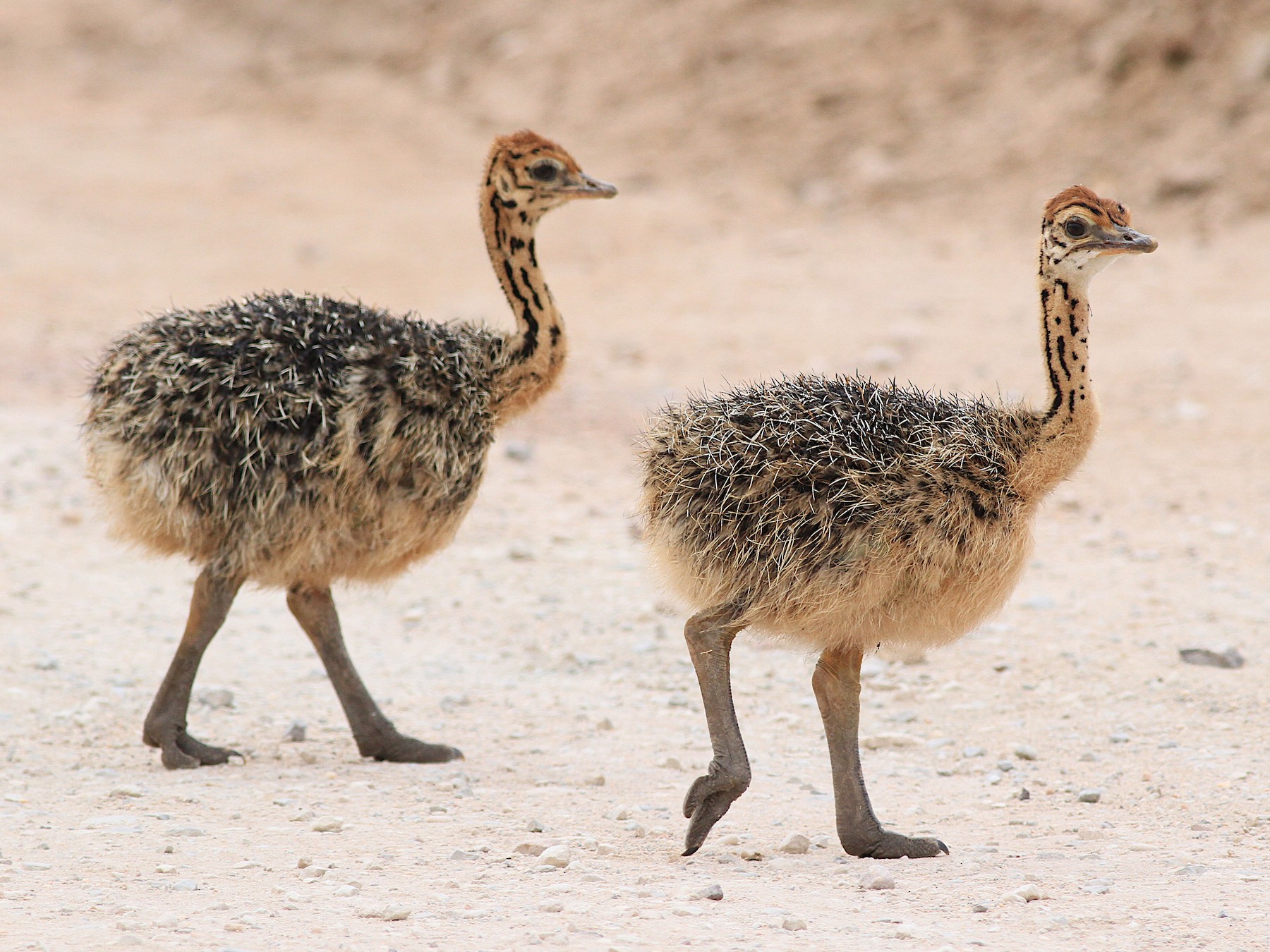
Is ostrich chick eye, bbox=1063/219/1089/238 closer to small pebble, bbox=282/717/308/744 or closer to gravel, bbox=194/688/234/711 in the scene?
small pebble, bbox=282/717/308/744

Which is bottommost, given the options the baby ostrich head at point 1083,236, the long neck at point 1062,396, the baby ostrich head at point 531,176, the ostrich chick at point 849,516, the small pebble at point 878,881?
the small pebble at point 878,881

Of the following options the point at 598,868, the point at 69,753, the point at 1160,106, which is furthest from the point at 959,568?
the point at 1160,106

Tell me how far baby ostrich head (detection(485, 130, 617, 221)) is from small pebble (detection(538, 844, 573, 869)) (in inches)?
118

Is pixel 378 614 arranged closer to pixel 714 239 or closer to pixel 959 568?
pixel 959 568

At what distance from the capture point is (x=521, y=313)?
687 centimetres

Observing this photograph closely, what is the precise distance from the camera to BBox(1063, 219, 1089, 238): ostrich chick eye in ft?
18.3

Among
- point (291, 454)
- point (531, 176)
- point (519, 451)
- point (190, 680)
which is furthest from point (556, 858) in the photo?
point (519, 451)

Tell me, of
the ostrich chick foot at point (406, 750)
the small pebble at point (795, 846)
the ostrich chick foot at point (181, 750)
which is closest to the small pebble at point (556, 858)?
the small pebble at point (795, 846)

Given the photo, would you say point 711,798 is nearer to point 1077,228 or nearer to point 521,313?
point 1077,228

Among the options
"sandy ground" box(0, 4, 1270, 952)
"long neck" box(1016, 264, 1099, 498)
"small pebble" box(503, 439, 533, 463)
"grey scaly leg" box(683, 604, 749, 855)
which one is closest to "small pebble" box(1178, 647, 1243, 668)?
"sandy ground" box(0, 4, 1270, 952)

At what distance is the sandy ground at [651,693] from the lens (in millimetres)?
4609

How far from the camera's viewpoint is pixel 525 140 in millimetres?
7020

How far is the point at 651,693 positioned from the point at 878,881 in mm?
2569

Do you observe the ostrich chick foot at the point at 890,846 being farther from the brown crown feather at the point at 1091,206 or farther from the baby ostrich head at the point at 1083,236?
the brown crown feather at the point at 1091,206
